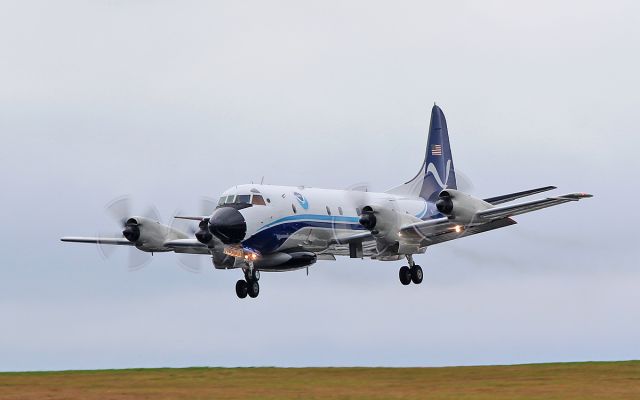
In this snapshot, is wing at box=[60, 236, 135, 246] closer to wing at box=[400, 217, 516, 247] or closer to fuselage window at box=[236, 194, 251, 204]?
fuselage window at box=[236, 194, 251, 204]

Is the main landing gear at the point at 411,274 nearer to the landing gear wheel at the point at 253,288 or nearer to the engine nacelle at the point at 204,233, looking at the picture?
the landing gear wheel at the point at 253,288

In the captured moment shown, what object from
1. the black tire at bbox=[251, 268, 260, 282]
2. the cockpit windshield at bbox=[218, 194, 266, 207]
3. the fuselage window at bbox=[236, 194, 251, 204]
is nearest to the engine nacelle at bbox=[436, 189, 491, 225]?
the cockpit windshield at bbox=[218, 194, 266, 207]

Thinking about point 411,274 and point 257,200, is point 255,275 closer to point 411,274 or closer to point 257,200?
point 257,200

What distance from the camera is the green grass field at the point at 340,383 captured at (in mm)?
39469

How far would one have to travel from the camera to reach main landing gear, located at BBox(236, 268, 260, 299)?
53656 mm

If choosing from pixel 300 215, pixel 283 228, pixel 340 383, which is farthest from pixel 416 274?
pixel 340 383

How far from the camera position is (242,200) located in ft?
171

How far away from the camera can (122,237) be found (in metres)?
58.0

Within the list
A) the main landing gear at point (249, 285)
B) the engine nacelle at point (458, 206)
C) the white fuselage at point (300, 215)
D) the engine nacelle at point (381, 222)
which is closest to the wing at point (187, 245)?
the main landing gear at point (249, 285)

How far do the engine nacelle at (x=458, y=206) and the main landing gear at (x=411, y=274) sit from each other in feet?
21.8

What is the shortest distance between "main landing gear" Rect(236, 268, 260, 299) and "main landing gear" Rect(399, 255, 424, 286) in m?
8.23

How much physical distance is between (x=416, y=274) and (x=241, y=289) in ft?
30.8

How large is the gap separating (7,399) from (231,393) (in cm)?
706

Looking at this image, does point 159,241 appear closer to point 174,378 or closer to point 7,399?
point 174,378
